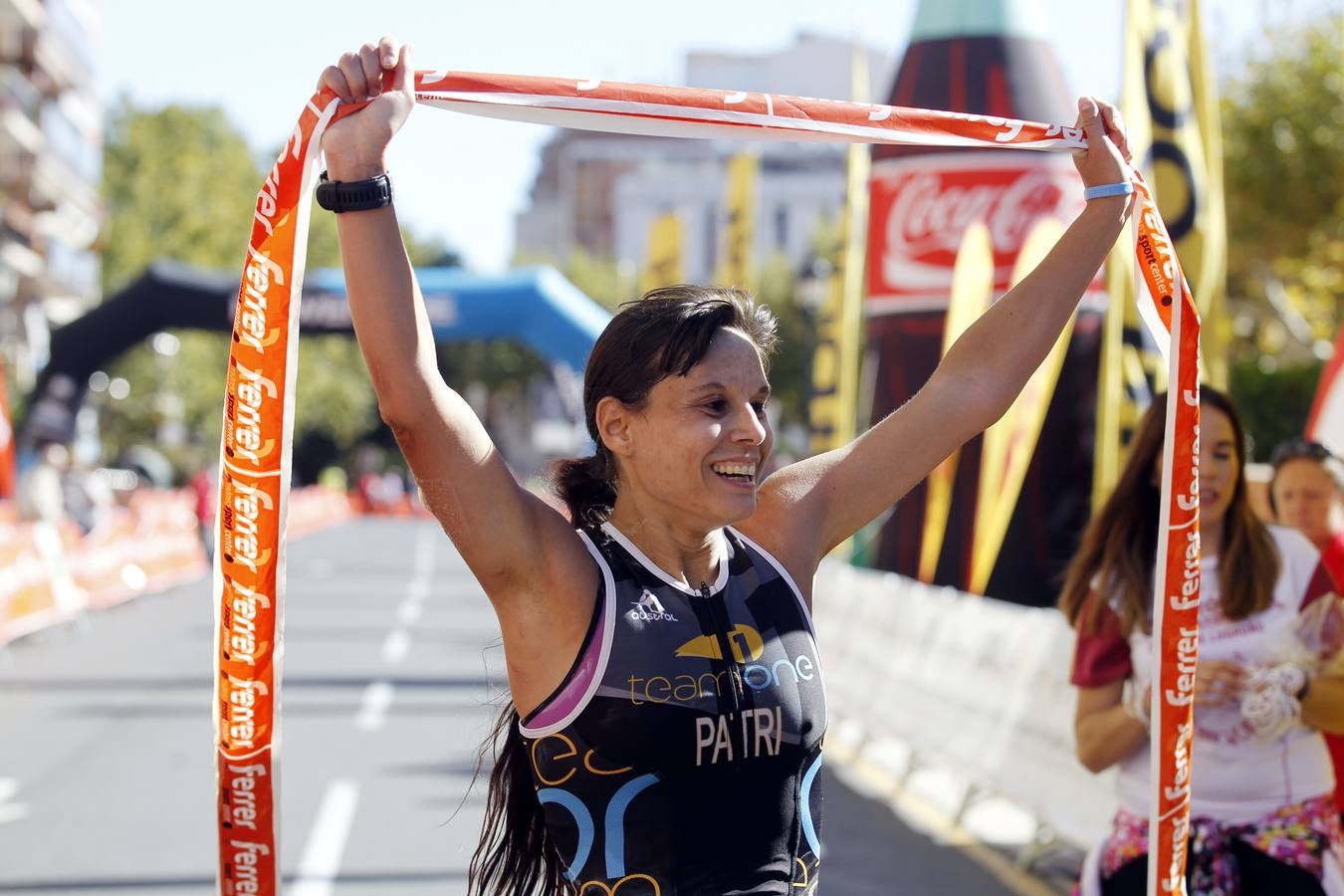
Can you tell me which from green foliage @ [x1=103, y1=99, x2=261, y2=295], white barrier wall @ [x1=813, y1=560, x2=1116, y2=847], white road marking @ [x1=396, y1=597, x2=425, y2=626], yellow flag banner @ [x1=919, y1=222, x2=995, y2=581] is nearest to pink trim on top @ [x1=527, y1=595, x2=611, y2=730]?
white barrier wall @ [x1=813, y1=560, x2=1116, y2=847]

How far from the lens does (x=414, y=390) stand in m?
2.47

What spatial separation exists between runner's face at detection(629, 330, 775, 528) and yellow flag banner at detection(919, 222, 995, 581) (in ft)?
35.8

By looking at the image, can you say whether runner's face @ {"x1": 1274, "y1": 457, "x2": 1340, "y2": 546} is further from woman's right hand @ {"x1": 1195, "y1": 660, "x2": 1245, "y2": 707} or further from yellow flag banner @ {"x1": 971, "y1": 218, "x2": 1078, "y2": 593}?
yellow flag banner @ {"x1": 971, "y1": 218, "x2": 1078, "y2": 593}

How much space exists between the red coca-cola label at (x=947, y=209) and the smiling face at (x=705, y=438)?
37.3ft

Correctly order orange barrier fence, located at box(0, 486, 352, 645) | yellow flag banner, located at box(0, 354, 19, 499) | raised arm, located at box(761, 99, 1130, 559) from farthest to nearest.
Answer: yellow flag banner, located at box(0, 354, 19, 499), orange barrier fence, located at box(0, 486, 352, 645), raised arm, located at box(761, 99, 1130, 559)

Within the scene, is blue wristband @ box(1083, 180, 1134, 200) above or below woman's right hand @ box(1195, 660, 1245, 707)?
above

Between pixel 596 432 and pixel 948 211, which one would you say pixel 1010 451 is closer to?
pixel 948 211

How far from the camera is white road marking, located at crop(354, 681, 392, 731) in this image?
39.0ft

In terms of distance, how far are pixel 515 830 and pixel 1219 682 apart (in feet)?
5.79

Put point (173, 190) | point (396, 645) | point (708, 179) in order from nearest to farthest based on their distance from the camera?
point (396, 645) < point (173, 190) < point (708, 179)

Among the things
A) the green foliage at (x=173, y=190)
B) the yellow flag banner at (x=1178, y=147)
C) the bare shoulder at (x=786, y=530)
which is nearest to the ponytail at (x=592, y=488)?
the bare shoulder at (x=786, y=530)

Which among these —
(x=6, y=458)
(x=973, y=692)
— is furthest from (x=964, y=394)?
(x=6, y=458)

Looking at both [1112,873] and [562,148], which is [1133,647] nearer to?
[1112,873]

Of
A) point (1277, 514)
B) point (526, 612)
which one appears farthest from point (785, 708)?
point (1277, 514)
